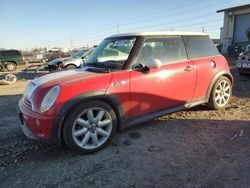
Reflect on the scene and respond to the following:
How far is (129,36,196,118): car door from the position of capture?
4.20m

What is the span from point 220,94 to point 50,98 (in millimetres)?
3679

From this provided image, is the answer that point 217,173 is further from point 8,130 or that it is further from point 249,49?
point 249,49

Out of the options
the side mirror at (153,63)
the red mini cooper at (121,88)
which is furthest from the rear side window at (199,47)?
the side mirror at (153,63)

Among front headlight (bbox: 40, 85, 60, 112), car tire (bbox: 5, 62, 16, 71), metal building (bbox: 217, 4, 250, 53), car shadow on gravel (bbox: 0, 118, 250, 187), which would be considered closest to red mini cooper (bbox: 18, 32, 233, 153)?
front headlight (bbox: 40, 85, 60, 112)

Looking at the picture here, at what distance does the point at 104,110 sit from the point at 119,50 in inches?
48.3

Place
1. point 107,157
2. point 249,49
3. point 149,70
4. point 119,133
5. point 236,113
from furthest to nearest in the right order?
point 249,49, point 236,113, point 119,133, point 149,70, point 107,157

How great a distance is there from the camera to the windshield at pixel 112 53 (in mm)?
4312

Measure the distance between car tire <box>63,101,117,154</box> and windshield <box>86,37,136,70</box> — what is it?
793 mm

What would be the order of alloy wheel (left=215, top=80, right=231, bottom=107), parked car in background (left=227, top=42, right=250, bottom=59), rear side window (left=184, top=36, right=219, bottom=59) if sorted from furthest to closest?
parked car in background (left=227, top=42, right=250, bottom=59)
alloy wheel (left=215, top=80, right=231, bottom=107)
rear side window (left=184, top=36, right=219, bottom=59)

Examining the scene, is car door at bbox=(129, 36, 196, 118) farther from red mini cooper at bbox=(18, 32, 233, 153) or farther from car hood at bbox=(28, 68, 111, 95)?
car hood at bbox=(28, 68, 111, 95)

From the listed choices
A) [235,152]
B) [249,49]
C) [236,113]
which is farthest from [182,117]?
[249,49]

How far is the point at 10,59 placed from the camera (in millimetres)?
21203

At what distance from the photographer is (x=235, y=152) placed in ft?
12.1

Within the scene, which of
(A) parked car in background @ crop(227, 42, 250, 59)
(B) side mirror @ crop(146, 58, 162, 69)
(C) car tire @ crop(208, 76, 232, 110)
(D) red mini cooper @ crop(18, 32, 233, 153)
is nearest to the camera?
(D) red mini cooper @ crop(18, 32, 233, 153)
